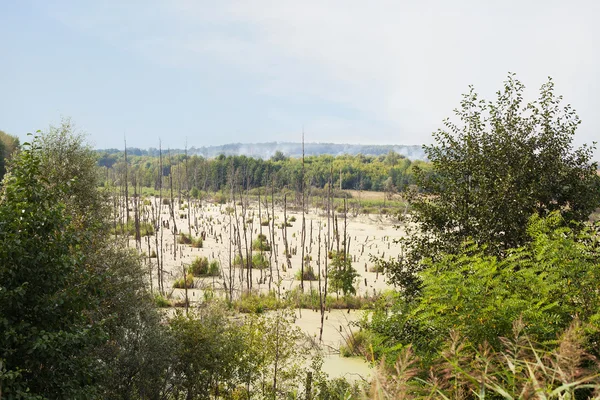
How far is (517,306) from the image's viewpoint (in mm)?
5562

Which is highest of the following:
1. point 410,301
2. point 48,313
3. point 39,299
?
point 39,299

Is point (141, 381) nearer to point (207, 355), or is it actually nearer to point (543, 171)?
point (207, 355)

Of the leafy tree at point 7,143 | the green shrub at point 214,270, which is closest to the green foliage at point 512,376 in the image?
the green shrub at point 214,270

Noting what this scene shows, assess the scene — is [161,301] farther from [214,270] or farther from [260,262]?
[260,262]

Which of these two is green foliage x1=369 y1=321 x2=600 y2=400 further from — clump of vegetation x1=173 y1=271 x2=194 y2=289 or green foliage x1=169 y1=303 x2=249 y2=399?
clump of vegetation x1=173 y1=271 x2=194 y2=289

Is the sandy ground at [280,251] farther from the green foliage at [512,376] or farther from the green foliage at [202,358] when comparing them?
the green foliage at [512,376]

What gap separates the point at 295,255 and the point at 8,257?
81.8ft

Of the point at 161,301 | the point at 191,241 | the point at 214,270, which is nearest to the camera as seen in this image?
the point at 161,301

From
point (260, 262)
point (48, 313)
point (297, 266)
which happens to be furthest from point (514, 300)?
point (297, 266)

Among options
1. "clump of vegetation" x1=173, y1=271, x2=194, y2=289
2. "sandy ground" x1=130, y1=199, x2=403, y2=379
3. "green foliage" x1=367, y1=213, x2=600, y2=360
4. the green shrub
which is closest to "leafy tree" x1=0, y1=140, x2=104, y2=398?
"green foliage" x1=367, y1=213, x2=600, y2=360

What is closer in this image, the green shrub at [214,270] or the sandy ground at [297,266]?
the sandy ground at [297,266]

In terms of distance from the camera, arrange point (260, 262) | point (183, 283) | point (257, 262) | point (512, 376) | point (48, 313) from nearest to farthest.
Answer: point (512, 376)
point (48, 313)
point (183, 283)
point (260, 262)
point (257, 262)

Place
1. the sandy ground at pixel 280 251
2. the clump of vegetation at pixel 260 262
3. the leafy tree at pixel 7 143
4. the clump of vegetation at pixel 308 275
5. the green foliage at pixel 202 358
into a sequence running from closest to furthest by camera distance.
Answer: the green foliage at pixel 202 358, the sandy ground at pixel 280 251, the clump of vegetation at pixel 308 275, the clump of vegetation at pixel 260 262, the leafy tree at pixel 7 143

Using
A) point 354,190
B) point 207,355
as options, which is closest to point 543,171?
point 207,355
